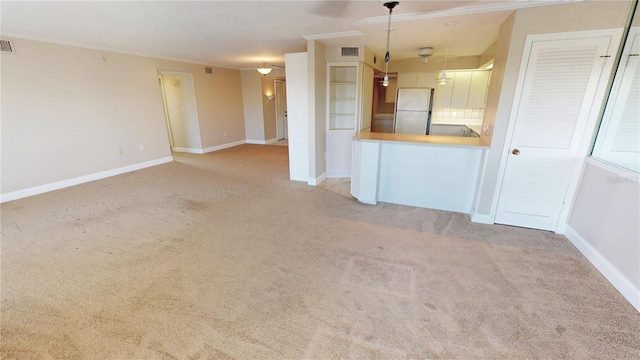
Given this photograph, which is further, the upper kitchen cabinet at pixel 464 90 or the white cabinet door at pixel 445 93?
the white cabinet door at pixel 445 93

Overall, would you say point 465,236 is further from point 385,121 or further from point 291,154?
point 385,121

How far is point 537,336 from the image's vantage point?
67.6 inches

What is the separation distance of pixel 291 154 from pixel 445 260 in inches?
124

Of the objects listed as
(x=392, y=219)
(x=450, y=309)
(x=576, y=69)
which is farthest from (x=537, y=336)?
(x=576, y=69)

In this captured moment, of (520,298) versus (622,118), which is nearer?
(520,298)

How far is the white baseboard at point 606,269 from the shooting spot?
1994 mm

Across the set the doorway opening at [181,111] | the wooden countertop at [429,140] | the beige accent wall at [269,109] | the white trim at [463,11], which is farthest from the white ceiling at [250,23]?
the beige accent wall at [269,109]

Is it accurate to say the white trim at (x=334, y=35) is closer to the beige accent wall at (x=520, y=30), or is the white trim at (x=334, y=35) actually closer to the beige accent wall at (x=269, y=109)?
the beige accent wall at (x=520, y=30)

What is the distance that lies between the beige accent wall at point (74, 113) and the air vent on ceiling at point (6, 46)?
0.22 ft

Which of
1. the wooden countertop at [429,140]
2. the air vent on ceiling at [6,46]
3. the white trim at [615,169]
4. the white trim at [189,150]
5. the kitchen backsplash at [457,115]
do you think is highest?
the air vent on ceiling at [6,46]

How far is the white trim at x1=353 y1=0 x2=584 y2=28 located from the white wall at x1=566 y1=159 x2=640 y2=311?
1.61 m

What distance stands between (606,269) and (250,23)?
14.1 ft

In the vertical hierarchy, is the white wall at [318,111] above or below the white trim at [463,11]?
below

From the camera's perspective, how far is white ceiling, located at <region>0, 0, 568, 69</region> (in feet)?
8.63
